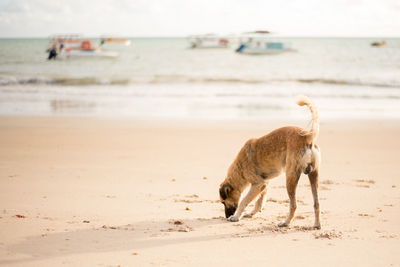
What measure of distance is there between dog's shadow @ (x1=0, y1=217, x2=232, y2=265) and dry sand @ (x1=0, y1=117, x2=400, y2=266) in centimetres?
1

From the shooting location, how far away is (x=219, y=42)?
3686 inches

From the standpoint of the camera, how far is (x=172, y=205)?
7.47 m

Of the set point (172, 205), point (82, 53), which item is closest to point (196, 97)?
point (172, 205)

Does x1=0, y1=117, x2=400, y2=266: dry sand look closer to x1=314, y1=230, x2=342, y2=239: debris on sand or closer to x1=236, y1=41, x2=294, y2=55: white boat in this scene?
x1=314, y1=230, x2=342, y2=239: debris on sand

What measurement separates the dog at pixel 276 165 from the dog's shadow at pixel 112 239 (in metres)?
0.73

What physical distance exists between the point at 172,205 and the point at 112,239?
191 centimetres

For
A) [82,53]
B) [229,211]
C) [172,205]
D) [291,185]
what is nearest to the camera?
[291,185]

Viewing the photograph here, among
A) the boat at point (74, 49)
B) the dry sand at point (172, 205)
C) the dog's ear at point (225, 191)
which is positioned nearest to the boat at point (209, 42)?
the boat at point (74, 49)

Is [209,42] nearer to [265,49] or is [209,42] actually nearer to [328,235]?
[265,49]

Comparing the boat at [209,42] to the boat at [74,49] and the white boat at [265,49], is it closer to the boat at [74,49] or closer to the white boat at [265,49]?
the white boat at [265,49]

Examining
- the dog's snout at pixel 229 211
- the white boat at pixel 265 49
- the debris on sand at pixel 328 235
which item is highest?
the white boat at pixel 265 49

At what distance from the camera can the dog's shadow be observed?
522 centimetres

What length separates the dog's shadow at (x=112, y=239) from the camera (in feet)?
17.1

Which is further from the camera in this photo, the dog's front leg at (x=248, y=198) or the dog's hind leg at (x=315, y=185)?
the dog's front leg at (x=248, y=198)
